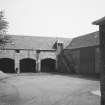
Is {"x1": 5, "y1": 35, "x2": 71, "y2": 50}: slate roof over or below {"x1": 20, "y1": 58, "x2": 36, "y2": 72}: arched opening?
over

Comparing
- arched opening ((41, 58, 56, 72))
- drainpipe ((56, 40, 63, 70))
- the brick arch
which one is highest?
drainpipe ((56, 40, 63, 70))

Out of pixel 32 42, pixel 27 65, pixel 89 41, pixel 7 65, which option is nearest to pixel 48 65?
pixel 27 65

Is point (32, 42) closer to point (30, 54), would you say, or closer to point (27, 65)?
point (30, 54)

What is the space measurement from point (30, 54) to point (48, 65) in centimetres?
466

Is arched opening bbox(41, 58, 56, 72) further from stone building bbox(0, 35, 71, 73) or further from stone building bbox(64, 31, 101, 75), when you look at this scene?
stone building bbox(64, 31, 101, 75)

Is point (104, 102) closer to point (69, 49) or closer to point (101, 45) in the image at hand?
point (101, 45)

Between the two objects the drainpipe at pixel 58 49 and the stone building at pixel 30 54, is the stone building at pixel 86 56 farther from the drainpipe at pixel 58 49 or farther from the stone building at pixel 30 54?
the stone building at pixel 30 54

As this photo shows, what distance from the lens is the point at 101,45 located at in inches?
313

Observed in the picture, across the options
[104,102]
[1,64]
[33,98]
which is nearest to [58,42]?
[1,64]

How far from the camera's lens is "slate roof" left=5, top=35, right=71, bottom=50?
2927cm

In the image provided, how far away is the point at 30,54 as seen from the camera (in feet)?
94.9

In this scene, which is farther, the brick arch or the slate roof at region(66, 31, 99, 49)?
the brick arch

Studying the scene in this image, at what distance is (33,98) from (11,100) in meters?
1.49

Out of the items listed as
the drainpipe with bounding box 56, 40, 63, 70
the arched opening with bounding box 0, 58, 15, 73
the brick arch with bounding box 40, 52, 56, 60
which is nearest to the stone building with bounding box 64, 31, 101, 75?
the drainpipe with bounding box 56, 40, 63, 70
